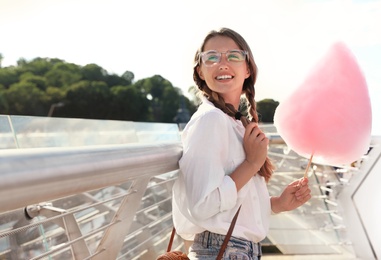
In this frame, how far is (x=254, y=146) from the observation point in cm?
137

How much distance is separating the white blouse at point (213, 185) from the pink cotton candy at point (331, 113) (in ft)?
1.43

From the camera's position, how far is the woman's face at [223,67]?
1.50 m

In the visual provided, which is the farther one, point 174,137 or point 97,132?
point 174,137

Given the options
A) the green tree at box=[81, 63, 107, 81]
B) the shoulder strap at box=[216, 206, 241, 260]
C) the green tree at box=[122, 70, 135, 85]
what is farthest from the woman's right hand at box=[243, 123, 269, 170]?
the green tree at box=[122, 70, 135, 85]

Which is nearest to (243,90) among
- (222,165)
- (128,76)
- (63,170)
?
(222,165)

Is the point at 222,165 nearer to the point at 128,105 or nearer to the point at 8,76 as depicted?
the point at 128,105

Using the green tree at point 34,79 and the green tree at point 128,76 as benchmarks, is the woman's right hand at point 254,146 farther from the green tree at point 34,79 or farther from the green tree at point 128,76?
the green tree at point 128,76

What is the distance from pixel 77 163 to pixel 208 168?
45cm

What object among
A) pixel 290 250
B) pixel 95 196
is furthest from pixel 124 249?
pixel 290 250

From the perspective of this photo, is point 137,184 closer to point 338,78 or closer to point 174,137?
point 338,78

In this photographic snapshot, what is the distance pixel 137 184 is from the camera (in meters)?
1.39

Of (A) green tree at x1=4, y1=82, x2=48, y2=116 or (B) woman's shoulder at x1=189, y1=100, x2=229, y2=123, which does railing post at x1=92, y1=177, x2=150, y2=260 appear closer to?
(B) woman's shoulder at x1=189, y1=100, x2=229, y2=123

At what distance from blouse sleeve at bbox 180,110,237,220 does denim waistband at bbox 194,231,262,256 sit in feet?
0.34

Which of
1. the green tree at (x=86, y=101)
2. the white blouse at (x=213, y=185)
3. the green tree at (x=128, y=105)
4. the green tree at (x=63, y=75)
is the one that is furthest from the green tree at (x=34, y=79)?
the white blouse at (x=213, y=185)
